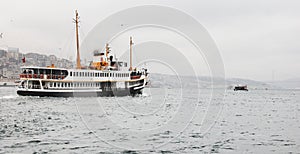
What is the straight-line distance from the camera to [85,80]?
62156mm

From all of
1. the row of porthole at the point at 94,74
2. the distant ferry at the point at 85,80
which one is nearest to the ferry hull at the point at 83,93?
the distant ferry at the point at 85,80

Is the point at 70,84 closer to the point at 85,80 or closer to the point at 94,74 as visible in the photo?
the point at 85,80

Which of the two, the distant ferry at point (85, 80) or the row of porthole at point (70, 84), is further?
the row of porthole at point (70, 84)

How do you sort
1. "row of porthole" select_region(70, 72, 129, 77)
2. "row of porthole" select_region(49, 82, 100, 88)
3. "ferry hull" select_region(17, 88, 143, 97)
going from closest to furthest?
"ferry hull" select_region(17, 88, 143, 97)
"row of porthole" select_region(49, 82, 100, 88)
"row of porthole" select_region(70, 72, 129, 77)

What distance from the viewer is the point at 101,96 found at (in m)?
67.5

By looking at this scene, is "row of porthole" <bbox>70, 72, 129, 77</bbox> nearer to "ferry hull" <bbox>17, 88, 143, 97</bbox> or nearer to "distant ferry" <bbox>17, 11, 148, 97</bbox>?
"distant ferry" <bbox>17, 11, 148, 97</bbox>

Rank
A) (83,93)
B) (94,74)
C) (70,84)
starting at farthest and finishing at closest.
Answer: (94,74)
(83,93)
(70,84)

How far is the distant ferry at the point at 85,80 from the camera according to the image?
5397cm

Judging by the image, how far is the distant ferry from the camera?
54.0m

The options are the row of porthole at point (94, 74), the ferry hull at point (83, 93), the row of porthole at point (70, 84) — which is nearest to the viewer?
the ferry hull at point (83, 93)

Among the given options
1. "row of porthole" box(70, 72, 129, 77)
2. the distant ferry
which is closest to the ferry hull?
the distant ferry

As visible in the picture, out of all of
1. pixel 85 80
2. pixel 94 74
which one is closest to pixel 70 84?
pixel 85 80

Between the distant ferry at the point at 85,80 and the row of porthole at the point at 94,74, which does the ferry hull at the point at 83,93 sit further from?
the row of porthole at the point at 94,74

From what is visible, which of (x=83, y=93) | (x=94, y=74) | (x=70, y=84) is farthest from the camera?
(x=94, y=74)
